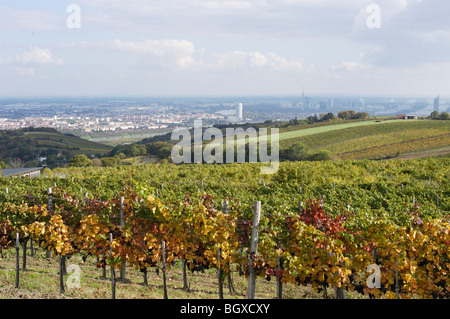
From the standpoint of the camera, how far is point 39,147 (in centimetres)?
8756

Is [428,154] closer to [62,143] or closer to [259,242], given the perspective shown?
[259,242]

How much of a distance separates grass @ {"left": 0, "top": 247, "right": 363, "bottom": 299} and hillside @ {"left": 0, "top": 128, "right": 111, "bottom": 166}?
6707cm

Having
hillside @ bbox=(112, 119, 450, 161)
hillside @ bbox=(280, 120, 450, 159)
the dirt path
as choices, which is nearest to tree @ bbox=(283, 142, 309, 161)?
hillside @ bbox=(112, 119, 450, 161)

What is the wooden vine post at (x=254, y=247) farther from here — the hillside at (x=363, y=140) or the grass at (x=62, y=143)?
the grass at (x=62, y=143)

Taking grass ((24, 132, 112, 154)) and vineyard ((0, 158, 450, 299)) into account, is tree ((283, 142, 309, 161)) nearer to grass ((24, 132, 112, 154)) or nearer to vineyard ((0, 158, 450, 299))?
vineyard ((0, 158, 450, 299))

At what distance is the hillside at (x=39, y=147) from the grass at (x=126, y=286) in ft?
220

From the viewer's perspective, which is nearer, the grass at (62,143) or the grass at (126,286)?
the grass at (126,286)

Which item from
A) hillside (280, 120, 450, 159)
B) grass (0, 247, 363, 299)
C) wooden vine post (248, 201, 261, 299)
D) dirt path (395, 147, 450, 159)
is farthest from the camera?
hillside (280, 120, 450, 159)

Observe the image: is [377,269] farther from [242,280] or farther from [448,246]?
[242,280]

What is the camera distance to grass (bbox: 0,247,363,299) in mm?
7059


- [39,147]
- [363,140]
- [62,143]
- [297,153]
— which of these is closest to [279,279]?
[297,153]

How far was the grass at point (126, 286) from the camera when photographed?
7.06 m

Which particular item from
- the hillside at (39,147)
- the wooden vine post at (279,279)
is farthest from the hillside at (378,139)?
the hillside at (39,147)

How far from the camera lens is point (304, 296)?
24.3ft
